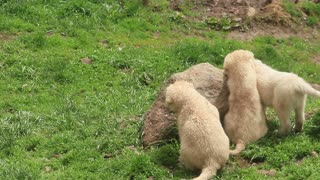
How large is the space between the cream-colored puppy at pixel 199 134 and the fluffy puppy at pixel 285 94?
0.98m

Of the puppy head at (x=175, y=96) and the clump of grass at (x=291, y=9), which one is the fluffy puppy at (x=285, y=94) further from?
the clump of grass at (x=291, y=9)

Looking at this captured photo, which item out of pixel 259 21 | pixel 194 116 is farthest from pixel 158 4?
pixel 194 116

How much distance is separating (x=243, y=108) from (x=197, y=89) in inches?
37.3

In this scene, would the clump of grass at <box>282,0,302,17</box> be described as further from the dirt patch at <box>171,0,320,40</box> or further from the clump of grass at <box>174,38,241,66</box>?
the clump of grass at <box>174,38,241,66</box>

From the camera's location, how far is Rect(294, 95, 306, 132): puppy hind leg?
323 inches

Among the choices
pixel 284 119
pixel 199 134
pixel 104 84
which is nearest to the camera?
pixel 199 134

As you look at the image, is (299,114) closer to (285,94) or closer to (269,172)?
(285,94)

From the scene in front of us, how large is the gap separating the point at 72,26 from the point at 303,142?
800 centimetres

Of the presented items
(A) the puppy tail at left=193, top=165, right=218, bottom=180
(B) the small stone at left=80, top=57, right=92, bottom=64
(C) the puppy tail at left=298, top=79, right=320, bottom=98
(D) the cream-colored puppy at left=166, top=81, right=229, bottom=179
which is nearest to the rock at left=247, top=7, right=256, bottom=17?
(B) the small stone at left=80, top=57, right=92, bottom=64

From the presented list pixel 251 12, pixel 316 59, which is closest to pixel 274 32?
pixel 251 12

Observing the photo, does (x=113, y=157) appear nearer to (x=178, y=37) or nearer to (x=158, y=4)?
(x=178, y=37)

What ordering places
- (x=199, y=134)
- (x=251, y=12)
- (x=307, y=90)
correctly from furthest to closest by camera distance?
1. (x=251, y=12)
2. (x=307, y=90)
3. (x=199, y=134)

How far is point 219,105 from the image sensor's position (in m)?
8.86

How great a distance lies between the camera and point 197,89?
8977 millimetres
